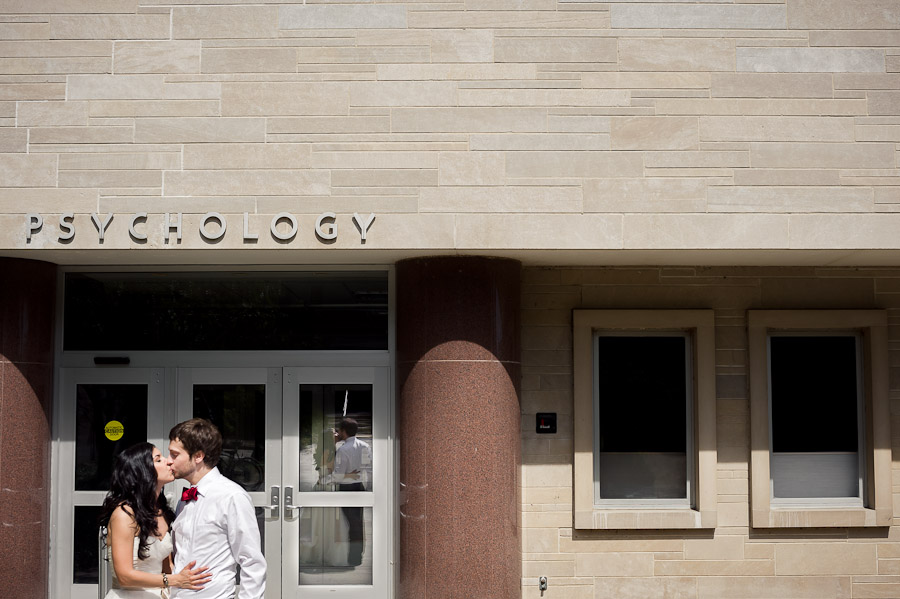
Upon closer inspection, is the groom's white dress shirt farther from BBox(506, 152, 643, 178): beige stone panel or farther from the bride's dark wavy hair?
BBox(506, 152, 643, 178): beige stone panel

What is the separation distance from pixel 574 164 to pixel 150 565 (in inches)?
163

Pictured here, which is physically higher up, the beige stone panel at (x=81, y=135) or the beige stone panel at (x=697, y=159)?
the beige stone panel at (x=81, y=135)

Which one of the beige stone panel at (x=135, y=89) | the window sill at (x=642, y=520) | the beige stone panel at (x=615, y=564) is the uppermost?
the beige stone panel at (x=135, y=89)

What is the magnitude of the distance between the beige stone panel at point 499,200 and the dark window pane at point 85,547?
13.1ft

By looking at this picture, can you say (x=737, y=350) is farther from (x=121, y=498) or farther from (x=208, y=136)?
(x=121, y=498)

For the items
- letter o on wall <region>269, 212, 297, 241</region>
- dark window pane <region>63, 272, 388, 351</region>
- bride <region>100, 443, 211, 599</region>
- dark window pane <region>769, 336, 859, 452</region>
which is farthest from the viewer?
dark window pane <region>769, 336, 859, 452</region>

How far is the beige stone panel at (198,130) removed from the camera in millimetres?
7371

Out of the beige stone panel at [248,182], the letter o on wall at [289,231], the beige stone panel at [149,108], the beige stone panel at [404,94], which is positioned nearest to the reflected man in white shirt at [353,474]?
the letter o on wall at [289,231]

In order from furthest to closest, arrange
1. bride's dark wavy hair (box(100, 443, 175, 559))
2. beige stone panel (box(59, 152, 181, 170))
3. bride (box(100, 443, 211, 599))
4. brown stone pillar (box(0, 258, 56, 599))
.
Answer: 1. brown stone pillar (box(0, 258, 56, 599))
2. beige stone panel (box(59, 152, 181, 170))
3. bride's dark wavy hair (box(100, 443, 175, 559))
4. bride (box(100, 443, 211, 599))

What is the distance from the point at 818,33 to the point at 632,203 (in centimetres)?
201

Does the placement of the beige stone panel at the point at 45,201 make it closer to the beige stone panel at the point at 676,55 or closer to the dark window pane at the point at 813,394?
the beige stone panel at the point at 676,55

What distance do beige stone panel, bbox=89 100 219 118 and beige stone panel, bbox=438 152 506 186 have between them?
5.98ft

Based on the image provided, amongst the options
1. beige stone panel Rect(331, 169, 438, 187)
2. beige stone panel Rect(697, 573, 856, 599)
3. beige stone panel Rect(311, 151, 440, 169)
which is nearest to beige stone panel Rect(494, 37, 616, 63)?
beige stone panel Rect(311, 151, 440, 169)

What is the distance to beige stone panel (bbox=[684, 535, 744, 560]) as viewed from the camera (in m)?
8.16
